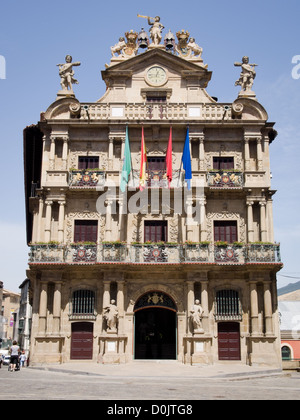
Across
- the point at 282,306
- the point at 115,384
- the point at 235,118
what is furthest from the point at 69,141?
the point at 282,306

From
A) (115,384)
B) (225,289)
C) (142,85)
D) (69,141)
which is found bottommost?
(115,384)

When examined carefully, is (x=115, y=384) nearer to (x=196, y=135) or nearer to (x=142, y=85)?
(x=196, y=135)

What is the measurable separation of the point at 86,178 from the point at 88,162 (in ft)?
5.29

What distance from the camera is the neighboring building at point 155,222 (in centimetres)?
2792

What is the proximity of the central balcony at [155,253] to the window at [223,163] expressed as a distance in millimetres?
5166

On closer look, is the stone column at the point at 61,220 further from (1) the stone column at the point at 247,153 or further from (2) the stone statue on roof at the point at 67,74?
(1) the stone column at the point at 247,153

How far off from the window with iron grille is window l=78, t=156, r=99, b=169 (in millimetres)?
10825

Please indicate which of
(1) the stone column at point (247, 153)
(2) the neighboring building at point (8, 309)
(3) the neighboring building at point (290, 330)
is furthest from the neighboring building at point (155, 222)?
(2) the neighboring building at point (8, 309)

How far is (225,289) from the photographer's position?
2881 cm

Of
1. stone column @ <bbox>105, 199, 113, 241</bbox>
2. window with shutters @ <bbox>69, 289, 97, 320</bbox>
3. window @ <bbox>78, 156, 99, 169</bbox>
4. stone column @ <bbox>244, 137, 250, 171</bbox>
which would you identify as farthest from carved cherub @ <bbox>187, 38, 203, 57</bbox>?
window with shutters @ <bbox>69, 289, 97, 320</bbox>

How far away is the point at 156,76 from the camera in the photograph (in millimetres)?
32719

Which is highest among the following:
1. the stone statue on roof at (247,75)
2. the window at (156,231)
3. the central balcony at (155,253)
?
the stone statue on roof at (247,75)

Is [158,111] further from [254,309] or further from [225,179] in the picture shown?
[254,309]

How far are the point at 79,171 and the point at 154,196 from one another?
4.77 meters
